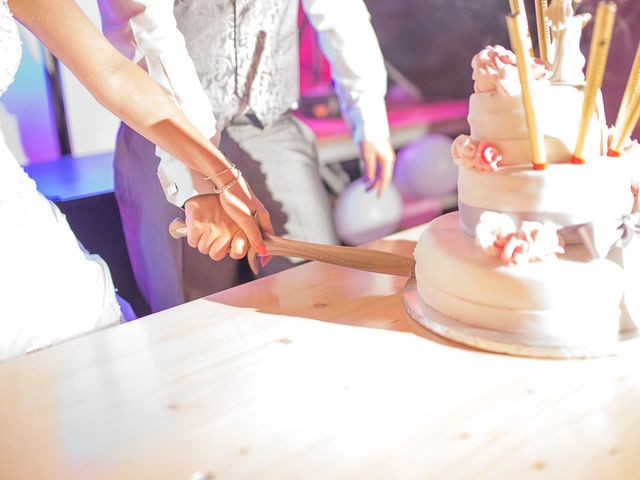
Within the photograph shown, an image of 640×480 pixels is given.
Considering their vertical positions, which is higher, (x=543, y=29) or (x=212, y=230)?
(x=543, y=29)

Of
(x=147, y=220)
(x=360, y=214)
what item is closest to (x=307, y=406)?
(x=147, y=220)

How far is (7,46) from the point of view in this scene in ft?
3.43

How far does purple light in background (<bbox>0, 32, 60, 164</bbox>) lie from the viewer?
133 cm

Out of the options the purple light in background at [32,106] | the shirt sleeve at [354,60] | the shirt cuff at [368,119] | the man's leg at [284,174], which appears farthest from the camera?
the shirt cuff at [368,119]

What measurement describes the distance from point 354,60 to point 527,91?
3.76 ft

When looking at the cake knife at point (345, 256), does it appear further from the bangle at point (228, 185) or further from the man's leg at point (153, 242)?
the man's leg at point (153, 242)

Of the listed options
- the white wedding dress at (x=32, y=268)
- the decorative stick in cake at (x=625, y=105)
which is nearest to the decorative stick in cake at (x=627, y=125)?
the decorative stick in cake at (x=625, y=105)

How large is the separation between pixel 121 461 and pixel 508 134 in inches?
22.7

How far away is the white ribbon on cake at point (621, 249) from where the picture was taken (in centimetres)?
80

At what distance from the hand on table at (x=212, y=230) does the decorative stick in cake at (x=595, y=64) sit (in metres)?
0.54

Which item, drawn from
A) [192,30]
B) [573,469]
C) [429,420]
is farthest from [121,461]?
[192,30]

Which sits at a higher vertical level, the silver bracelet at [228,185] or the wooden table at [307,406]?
the silver bracelet at [228,185]

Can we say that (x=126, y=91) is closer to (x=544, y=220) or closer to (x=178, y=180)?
(x=178, y=180)

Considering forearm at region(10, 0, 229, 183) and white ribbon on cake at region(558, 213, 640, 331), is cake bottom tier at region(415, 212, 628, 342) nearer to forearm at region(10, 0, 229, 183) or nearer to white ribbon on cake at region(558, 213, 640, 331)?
white ribbon on cake at region(558, 213, 640, 331)
